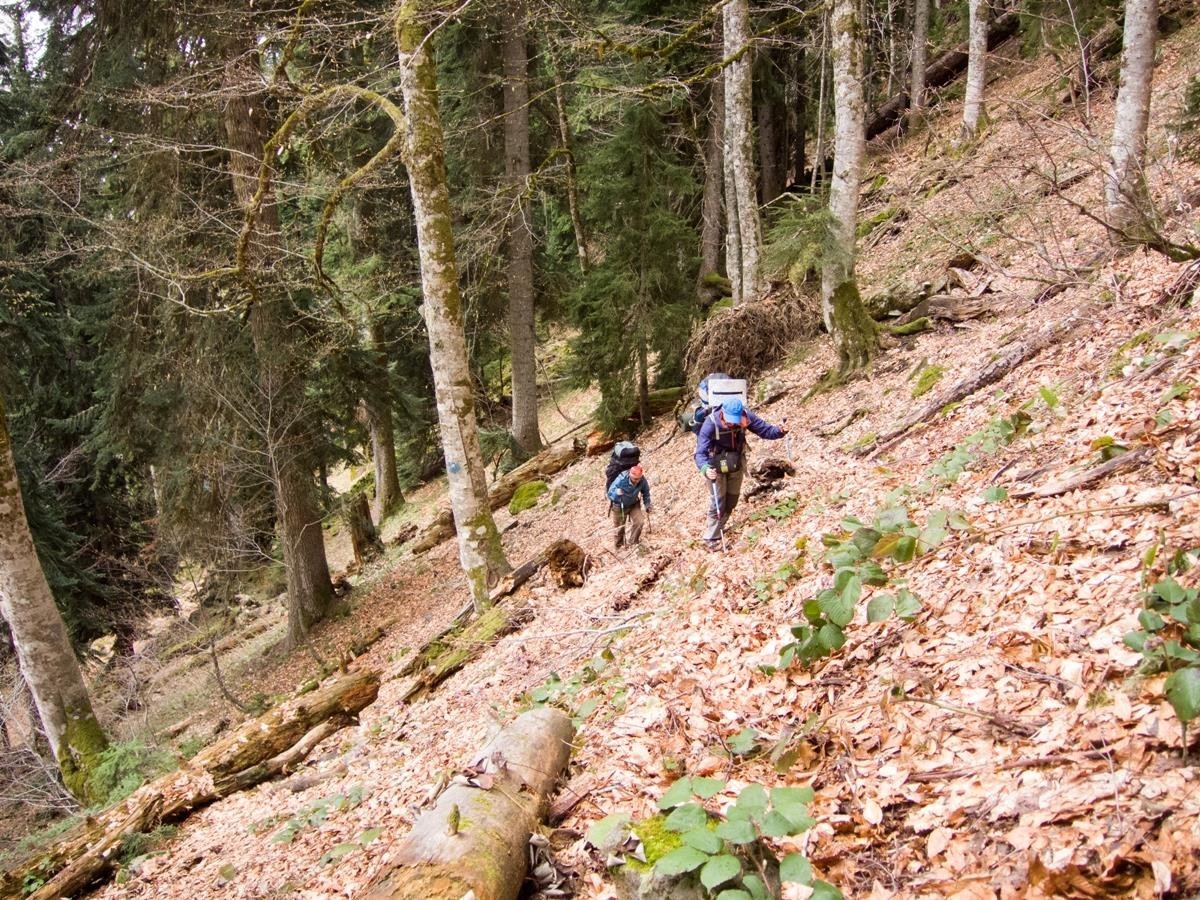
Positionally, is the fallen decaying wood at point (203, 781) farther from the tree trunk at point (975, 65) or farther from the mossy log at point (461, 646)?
the tree trunk at point (975, 65)

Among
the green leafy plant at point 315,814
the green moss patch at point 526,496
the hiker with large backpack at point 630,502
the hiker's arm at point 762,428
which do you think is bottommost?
the green moss patch at point 526,496

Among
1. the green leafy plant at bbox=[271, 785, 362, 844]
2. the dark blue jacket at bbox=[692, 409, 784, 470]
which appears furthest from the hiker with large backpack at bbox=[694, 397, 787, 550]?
the green leafy plant at bbox=[271, 785, 362, 844]

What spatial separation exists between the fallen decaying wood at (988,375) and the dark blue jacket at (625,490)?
2.53 meters

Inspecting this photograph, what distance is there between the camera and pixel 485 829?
3.35 metres

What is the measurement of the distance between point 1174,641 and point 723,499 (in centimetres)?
485

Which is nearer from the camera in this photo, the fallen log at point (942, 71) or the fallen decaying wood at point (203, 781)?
the fallen decaying wood at point (203, 781)

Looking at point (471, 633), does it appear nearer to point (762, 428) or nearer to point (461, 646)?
point (461, 646)

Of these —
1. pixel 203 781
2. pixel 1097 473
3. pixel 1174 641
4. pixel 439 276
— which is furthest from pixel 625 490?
pixel 1174 641

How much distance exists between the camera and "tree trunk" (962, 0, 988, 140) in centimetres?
1541

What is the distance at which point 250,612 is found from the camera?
1950 centimetres

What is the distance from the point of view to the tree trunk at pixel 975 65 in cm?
1541

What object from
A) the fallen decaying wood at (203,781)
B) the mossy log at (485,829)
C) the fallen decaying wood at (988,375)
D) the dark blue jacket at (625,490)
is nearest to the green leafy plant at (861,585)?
the mossy log at (485,829)

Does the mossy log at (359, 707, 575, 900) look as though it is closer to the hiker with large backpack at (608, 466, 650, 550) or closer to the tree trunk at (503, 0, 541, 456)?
the hiker with large backpack at (608, 466, 650, 550)

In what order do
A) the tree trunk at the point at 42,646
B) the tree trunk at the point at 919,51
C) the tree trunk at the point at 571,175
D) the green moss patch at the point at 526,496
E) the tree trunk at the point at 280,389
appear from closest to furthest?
the tree trunk at the point at 42,646, the tree trunk at the point at 280,389, the green moss patch at the point at 526,496, the tree trunk at the point at 571,175, the tree trunk at the point at 919,51
